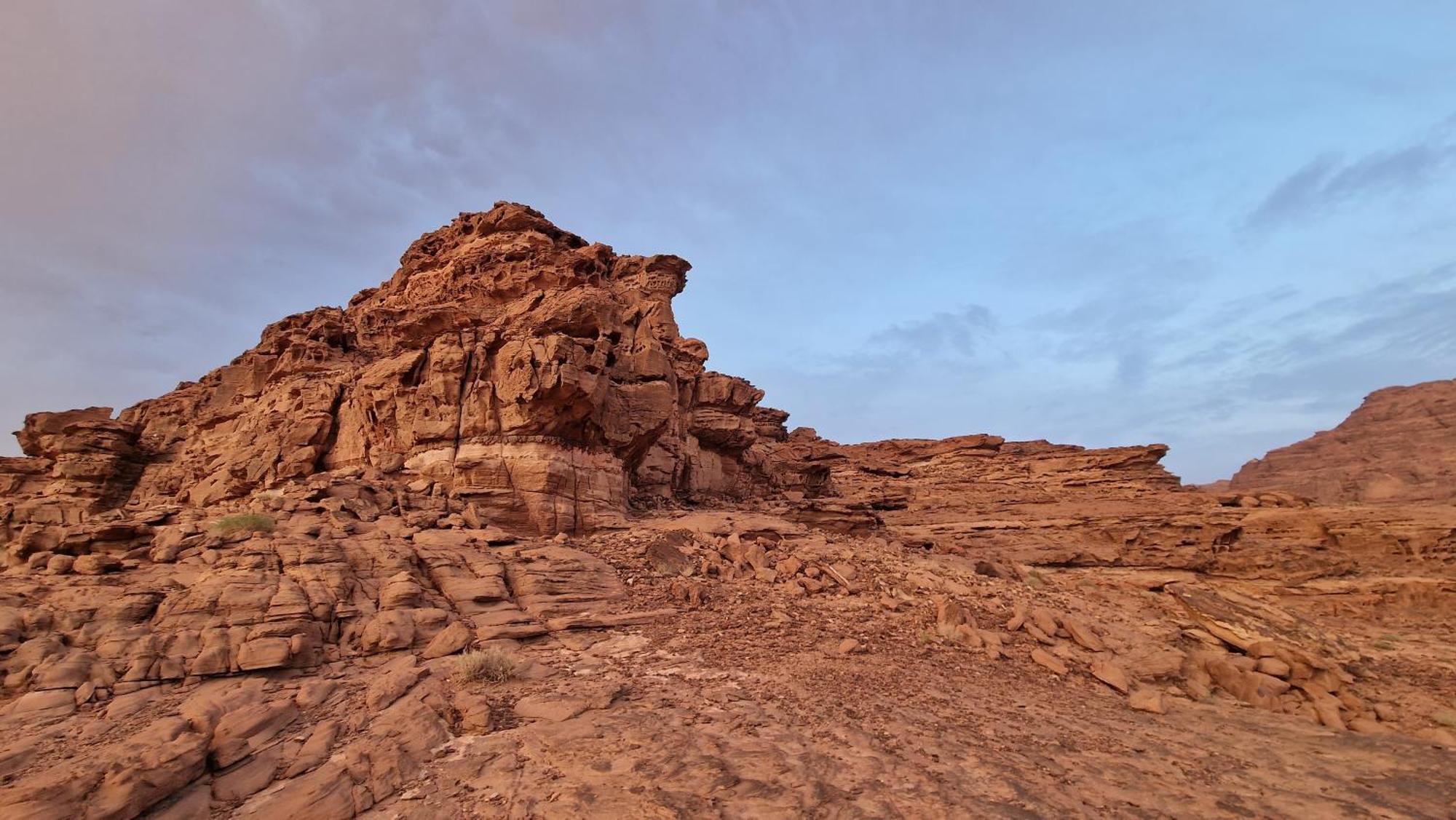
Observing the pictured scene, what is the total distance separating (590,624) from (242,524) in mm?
6304

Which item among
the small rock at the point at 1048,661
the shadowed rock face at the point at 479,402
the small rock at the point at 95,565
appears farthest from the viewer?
the shadowed rock face at the point at 479,402

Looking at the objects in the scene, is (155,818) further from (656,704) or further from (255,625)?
(656,704)

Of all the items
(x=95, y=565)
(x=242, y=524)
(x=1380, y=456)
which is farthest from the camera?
(x=1380, y=456)

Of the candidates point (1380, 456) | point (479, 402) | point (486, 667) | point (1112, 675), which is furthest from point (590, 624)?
point (1380, 456)

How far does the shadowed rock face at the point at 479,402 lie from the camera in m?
16.1

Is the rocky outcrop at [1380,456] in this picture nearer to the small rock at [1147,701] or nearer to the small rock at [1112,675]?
the small rock at [1112,675]

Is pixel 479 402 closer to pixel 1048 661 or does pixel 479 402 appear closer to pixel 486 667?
pixel 486 667

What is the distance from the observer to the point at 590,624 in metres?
10.5

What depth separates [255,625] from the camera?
8.12 m

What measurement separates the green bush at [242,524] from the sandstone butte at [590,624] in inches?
4.8

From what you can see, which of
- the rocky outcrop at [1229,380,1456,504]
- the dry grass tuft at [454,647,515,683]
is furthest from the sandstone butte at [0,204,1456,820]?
the rocky outcrop at [1229,380,1456,504]

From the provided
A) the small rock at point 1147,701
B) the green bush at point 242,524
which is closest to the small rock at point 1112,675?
the small rock at point 1147,701

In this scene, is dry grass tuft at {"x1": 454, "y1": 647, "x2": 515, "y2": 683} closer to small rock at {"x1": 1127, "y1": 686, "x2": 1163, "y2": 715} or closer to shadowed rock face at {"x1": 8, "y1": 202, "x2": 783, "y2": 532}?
shadowed rock face at {"x1": 8, "y1": 202, "x2": 783, "y2": 532}

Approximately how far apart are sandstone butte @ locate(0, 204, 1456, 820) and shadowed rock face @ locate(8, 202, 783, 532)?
13cm
